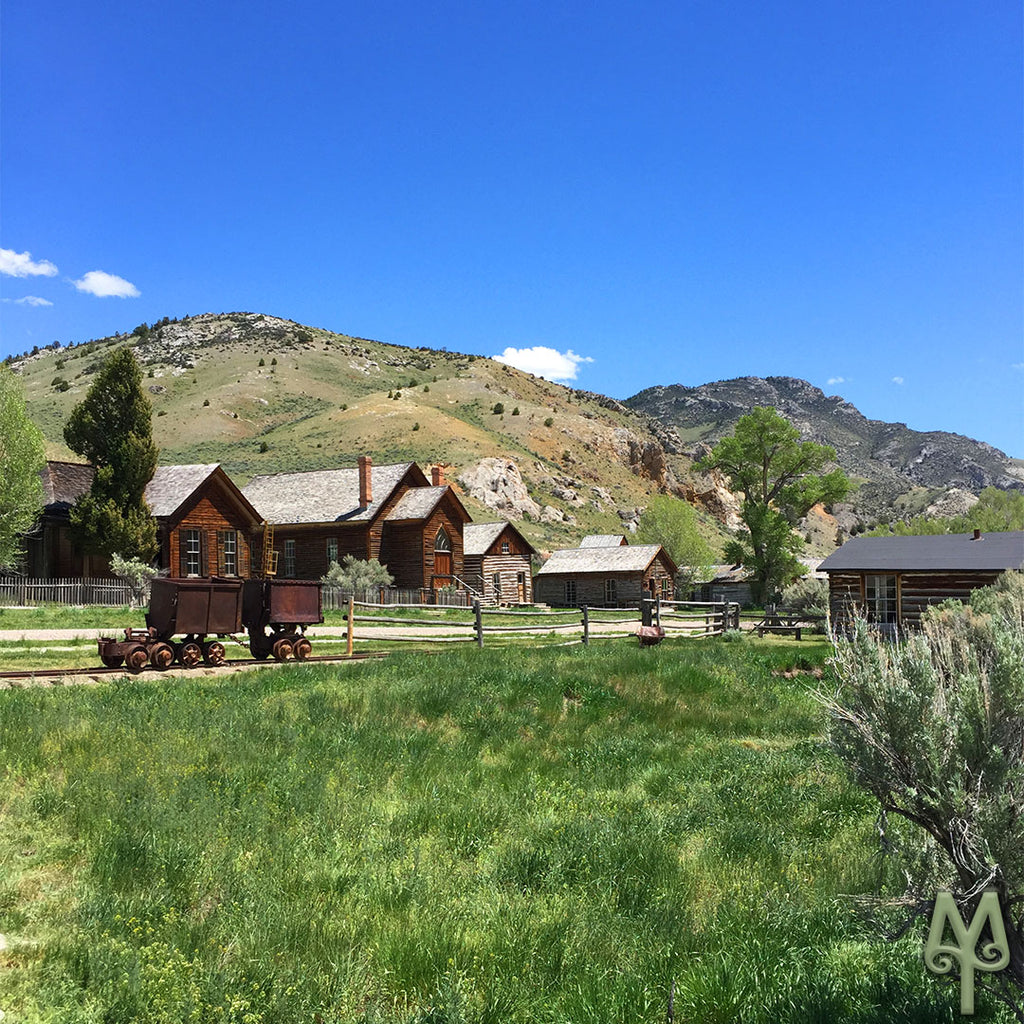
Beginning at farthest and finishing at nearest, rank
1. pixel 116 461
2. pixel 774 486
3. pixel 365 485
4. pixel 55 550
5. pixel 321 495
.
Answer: pixel 774 486 → pixel 321 495 → pixel 365 485 → pixel 55 550 → pixel 116 461

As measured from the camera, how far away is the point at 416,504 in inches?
2035

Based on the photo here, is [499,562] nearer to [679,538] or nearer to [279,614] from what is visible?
[679,538]

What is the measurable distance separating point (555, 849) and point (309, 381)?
125 meters

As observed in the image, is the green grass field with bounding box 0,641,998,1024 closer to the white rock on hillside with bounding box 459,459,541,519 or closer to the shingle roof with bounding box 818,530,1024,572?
the shingle roof with bounding box 818,530,1024,572

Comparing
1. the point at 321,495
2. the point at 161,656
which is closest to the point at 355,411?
the point at 321,495

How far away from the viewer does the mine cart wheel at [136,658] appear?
55.7ft

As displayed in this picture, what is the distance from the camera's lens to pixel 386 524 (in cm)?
5131

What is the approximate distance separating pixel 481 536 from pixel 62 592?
2991 cm

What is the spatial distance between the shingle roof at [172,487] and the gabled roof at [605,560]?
27.6 m

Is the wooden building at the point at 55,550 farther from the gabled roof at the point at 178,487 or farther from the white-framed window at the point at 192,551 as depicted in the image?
the white-framed window at the point at 192,551

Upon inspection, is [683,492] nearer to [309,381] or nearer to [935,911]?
[309,381]

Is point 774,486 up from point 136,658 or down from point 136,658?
up

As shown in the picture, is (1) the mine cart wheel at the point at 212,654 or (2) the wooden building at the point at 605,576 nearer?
(1) the mine cart wheel at the point at 212,654
